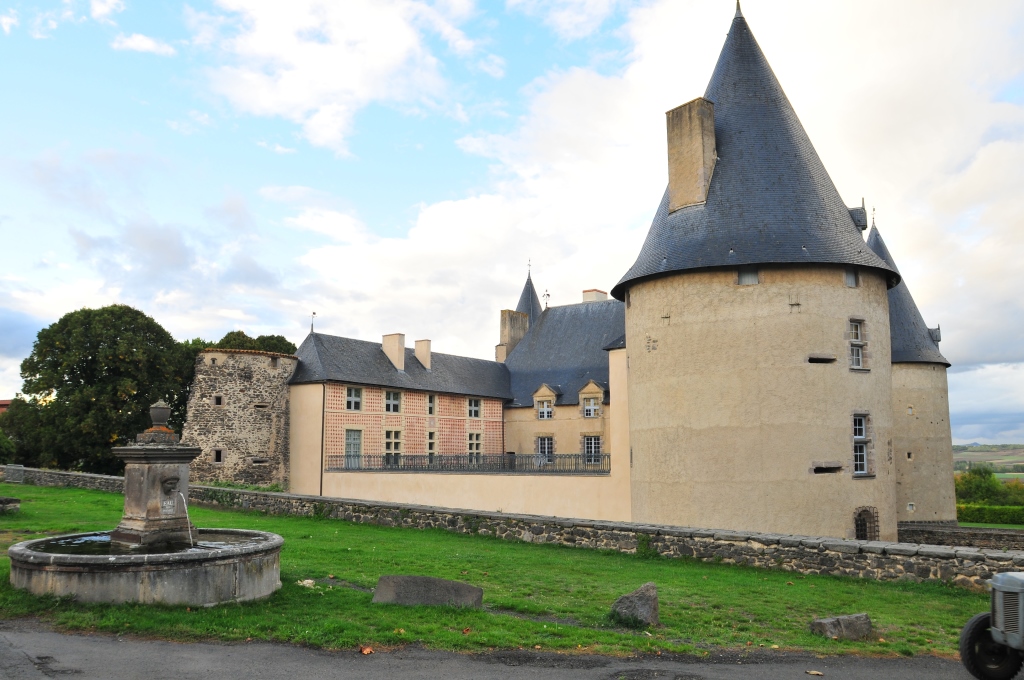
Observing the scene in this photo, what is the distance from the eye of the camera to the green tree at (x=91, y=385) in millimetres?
34094

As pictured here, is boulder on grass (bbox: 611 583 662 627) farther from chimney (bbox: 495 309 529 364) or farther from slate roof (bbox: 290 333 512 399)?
chimney (bbox: 495 309 529 364)

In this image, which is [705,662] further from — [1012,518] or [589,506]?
[1012,518]

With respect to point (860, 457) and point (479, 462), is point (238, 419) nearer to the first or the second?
point (479, 462)

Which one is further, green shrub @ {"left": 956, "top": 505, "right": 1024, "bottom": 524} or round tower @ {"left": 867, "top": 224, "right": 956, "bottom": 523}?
green shrub @ {"left": 956, "top": 505, "right": 1024, "bottom": 524}

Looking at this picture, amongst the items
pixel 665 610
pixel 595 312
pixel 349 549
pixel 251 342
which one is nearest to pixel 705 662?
pixel 665 610

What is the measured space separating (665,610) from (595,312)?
3035cm

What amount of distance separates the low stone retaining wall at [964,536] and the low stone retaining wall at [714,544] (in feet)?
43.3

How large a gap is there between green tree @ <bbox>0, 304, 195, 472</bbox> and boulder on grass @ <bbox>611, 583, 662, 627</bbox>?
3096 cm

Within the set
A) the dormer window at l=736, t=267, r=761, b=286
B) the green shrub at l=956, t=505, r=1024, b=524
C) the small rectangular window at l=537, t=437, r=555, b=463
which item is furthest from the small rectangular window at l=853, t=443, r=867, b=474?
the small rectangular window at l=537, t=437, r=555, b=463

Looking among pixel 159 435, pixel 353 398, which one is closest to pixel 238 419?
pixel 353 398

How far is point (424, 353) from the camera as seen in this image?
3744 centimetres

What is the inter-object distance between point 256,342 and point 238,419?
15.2 metres

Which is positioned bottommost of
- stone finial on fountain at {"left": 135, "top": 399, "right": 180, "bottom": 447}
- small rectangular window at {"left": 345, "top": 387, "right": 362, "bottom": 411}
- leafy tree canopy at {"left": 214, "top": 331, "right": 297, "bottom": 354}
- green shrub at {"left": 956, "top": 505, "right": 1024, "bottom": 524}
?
green shrub at {"left": 956, "top": 505, "right": 1024, "bottom": 524}

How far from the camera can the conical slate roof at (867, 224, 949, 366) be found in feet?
84.3
